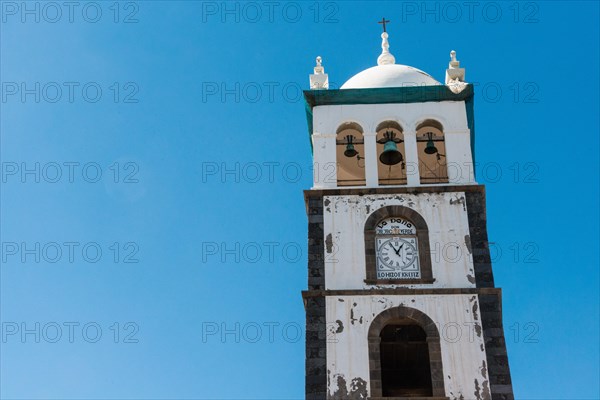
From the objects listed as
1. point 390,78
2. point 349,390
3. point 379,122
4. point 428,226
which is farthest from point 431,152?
point 349,390

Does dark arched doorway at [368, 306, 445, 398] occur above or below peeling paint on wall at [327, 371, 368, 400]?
above

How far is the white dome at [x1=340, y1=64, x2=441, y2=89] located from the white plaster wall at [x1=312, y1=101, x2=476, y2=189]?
2.61 feet

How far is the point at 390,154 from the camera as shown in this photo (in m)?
23.0

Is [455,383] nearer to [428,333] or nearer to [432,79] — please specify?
[428,333]

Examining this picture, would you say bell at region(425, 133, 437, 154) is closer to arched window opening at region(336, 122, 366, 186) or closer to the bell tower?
the bell tower

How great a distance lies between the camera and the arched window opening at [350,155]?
2355 cm

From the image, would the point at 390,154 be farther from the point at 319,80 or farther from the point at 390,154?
the point at 319,80

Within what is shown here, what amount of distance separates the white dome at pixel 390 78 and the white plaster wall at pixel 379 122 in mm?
797

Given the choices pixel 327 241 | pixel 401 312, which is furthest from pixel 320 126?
pixel 401 312

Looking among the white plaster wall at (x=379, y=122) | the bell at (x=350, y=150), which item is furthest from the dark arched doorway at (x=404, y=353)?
the bell at (x=350, y=150)

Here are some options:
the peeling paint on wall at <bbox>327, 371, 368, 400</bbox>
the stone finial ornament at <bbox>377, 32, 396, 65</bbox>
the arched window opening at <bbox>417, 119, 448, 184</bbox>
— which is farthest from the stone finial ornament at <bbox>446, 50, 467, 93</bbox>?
the peeling paint on wall at <bbox>327, 371, 368, 400</bbox>

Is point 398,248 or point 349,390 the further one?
point 398,248

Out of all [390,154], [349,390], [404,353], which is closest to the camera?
[349,390]

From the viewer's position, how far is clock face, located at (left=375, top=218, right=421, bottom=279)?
20.6m
